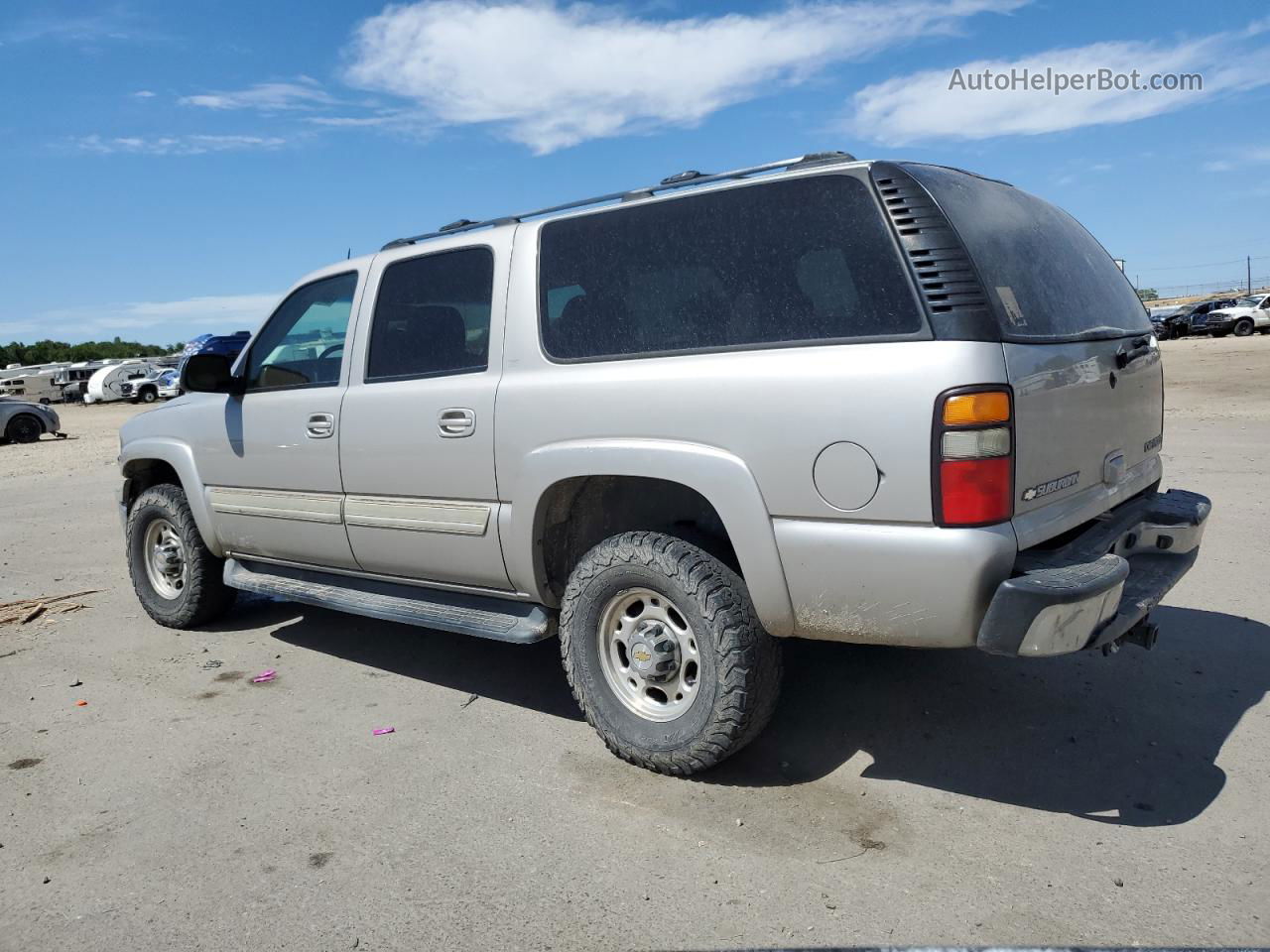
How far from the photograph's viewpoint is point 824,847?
3100mm

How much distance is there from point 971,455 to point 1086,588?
0.52 metres

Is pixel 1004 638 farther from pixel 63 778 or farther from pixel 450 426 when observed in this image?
pixel 63 778

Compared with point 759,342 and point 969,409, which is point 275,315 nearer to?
point 759,342

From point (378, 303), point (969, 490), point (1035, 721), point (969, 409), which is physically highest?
point (378, 303)

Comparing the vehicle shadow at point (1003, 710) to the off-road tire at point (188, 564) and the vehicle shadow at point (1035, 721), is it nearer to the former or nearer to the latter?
the vehicle shadow at point (1035, 721)

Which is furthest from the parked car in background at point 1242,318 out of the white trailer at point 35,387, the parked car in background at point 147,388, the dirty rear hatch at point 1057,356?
the white trailer at point 35,387

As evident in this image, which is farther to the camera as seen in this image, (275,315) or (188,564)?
(188,564)

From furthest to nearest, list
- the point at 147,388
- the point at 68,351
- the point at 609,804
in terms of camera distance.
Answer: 1. the point at 68,351
2. the point at 147,388
3. the point at 609,804

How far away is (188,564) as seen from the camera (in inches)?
225

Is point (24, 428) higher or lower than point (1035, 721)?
higher

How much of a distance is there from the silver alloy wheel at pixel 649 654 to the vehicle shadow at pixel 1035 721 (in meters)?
0.33

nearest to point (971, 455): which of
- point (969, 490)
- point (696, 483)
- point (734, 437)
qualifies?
point (969, 490)

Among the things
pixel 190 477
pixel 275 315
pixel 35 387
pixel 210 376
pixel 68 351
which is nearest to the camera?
pixel 210 376

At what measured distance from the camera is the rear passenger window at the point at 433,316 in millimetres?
4234
